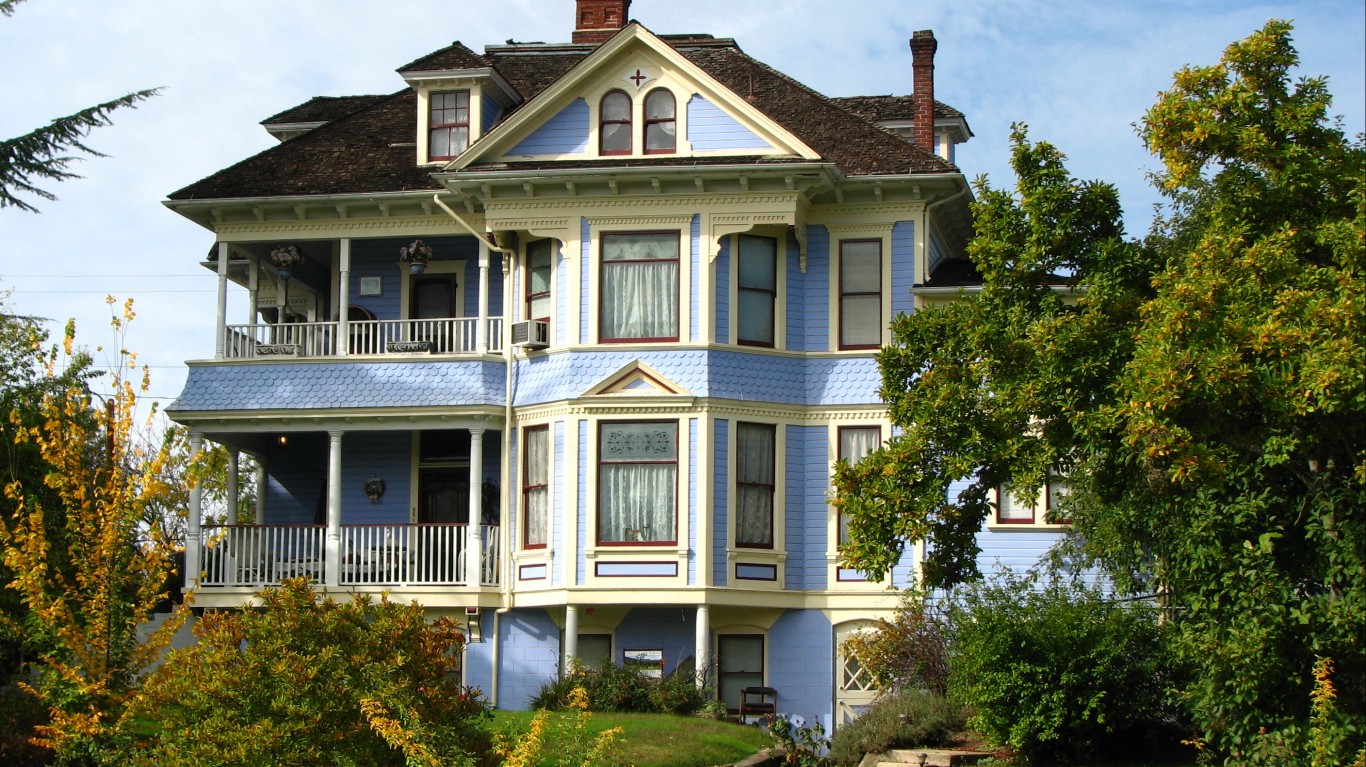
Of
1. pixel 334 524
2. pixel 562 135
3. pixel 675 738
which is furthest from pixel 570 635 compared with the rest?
pixel 562 135

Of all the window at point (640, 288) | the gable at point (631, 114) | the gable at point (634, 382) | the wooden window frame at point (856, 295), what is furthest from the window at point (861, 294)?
the gable at point (634, 382)

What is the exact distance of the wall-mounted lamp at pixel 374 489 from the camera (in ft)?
106

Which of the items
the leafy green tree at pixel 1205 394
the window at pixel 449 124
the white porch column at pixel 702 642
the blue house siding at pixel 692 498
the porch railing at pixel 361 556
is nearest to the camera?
the leafy green tree at pixel 1205 394

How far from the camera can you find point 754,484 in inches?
1174

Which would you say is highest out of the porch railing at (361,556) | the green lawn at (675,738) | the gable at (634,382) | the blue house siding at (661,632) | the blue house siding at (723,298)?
the blue house siding at (723,298)

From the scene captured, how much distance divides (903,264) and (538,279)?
6.28 metres

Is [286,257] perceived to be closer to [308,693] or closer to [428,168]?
[428,168]

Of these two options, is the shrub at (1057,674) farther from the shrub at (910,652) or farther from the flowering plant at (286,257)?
the flowering plant at (286,257)

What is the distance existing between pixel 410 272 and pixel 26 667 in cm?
946

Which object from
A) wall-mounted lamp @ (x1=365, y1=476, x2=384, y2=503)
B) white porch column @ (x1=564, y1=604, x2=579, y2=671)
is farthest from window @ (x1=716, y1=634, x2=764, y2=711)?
wall-mounted lamp @ (x1=365, y1=476, x2=384, y2=503)

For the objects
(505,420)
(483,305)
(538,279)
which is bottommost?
(505,420)

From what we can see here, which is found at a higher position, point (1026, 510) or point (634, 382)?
point (634, 382)

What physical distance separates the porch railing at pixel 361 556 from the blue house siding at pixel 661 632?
2.41 metres

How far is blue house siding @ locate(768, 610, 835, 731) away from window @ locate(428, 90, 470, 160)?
10.3m
